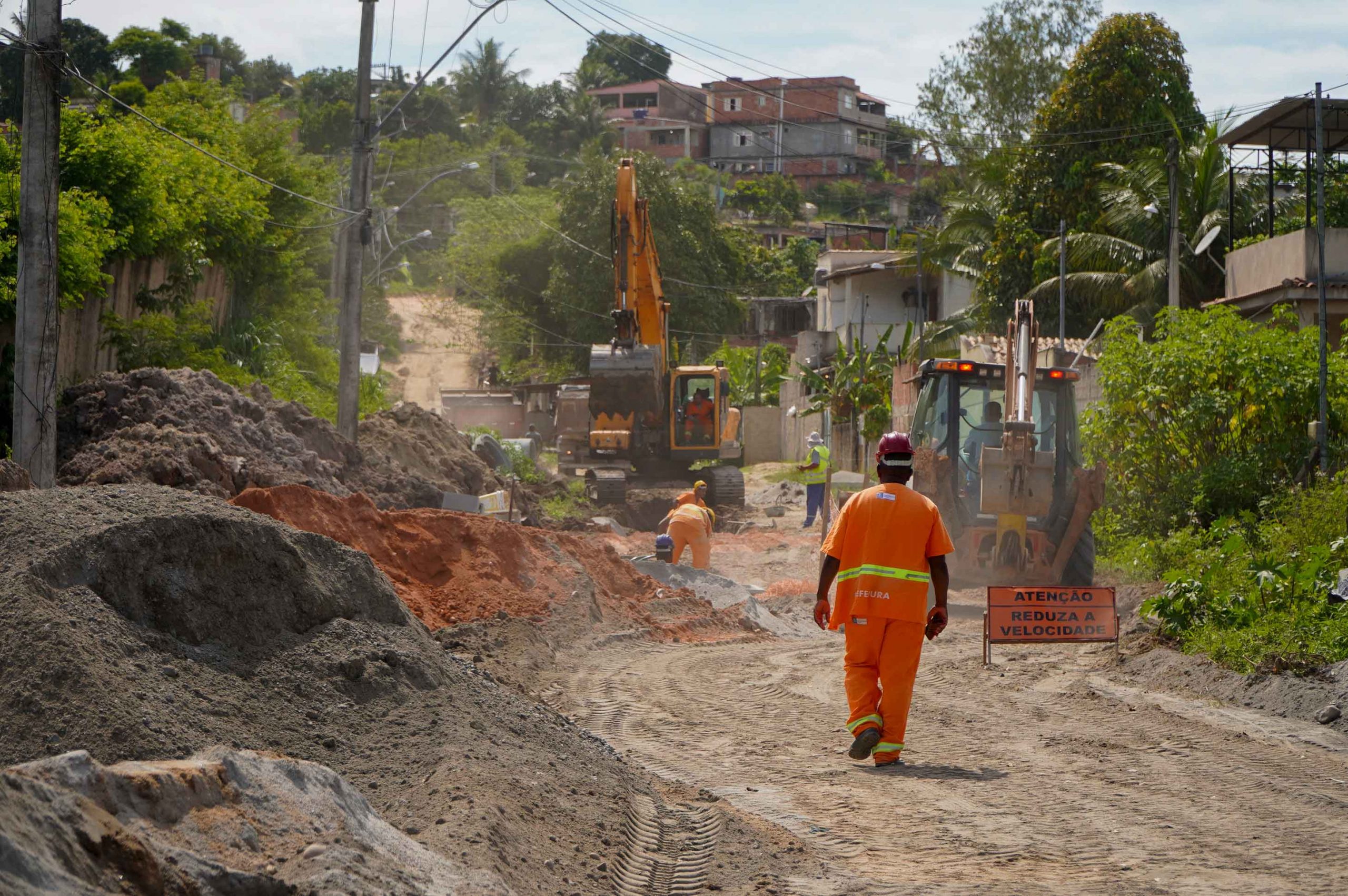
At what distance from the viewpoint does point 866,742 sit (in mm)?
7445

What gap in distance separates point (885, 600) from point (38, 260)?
31.8 ft

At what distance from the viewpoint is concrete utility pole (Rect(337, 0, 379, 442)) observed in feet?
69.7

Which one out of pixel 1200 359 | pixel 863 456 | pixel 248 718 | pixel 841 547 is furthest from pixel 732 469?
pixel 248 718

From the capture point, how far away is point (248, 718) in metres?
6.25

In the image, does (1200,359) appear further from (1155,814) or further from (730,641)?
(1155,814)

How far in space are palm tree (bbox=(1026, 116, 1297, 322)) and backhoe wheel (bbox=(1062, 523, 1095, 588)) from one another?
56.6 feet

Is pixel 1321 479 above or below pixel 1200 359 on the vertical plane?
below

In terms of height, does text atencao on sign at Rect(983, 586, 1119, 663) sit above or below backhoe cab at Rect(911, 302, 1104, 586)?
below

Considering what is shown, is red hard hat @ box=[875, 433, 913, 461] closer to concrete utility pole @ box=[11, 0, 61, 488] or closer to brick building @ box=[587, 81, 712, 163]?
concrete utility pole @ box=[11, 0, 61, 488]

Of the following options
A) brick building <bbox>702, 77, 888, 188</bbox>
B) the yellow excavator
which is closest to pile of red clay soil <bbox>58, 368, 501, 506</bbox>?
the yellow excavator

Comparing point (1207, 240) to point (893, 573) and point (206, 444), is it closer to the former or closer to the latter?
point (206, 444)

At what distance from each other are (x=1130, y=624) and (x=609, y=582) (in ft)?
18.4

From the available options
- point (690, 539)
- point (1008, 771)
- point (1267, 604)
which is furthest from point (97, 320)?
point (1008, 771)

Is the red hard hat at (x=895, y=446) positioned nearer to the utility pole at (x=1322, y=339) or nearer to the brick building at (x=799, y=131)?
the utility pole at (x=1322, y=339)
